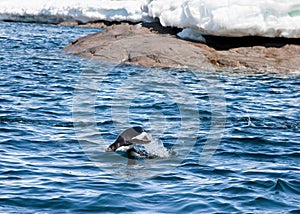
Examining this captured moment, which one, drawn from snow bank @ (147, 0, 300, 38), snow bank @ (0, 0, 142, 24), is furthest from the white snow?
snow bank @ (0, 0, 142, 24)

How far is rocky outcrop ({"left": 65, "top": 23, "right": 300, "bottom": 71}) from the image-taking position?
59.6 ft

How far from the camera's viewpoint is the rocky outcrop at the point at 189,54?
18.2m

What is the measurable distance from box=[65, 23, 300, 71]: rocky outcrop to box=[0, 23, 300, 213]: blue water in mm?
812

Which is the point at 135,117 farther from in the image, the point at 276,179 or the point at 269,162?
the point at 276,179

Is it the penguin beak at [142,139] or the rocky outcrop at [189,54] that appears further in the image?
the rocky outcrop at [189,54]

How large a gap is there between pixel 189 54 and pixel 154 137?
28.7ft

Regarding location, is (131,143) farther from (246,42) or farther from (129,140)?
(246,42)

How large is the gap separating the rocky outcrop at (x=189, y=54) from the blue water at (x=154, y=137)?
2.66 feet

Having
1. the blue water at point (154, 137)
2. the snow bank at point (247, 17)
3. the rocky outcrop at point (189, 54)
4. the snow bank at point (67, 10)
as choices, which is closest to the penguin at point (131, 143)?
the blue water at point (154, 137)

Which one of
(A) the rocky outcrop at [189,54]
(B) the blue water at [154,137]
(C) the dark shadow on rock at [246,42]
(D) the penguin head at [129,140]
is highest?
(C) the dark shadow on rock at [246,42]

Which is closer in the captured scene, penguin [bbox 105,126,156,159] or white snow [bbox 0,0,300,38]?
penguin [bbox 105,126,156,159]

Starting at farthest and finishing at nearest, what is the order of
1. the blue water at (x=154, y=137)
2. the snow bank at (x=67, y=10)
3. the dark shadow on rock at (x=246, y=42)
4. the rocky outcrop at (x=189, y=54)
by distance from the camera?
the snow bank at (x=67, y=10) → the dark shadow on rock at (x=246, y=42) → the rocky outcrop at (x=189, y=54) → the blue water at (x=154, y=137)

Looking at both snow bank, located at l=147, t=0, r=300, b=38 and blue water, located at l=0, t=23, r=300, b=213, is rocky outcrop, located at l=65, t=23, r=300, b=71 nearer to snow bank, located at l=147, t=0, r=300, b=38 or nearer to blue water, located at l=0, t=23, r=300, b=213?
snow bank, located at l=147, t=0, r=300, b=38

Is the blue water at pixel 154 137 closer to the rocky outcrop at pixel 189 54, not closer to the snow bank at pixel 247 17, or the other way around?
the rocky outcrop at pixel 189 54
